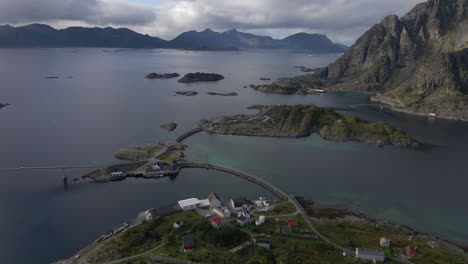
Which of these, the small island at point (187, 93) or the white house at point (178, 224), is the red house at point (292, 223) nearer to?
the white house at point (178, 224)

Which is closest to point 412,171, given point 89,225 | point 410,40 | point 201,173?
point 201,173

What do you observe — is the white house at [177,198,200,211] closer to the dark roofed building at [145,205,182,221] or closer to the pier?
the dark roofed building at [145,205,182,221]

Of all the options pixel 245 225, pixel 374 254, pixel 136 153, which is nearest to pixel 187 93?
pixel 136 153

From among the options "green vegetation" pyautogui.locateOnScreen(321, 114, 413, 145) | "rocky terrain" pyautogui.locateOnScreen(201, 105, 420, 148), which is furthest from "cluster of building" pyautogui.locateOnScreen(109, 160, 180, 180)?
A: "green vegetation" pyautogui.locateOnScreen(321, 114, 413, 145)

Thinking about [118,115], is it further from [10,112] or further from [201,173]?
[201,173]

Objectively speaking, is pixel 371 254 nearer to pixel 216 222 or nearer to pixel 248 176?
pixel 216 222

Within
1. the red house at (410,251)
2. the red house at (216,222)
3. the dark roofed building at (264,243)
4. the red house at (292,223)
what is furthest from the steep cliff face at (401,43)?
the dark roofed building at (264,243)
